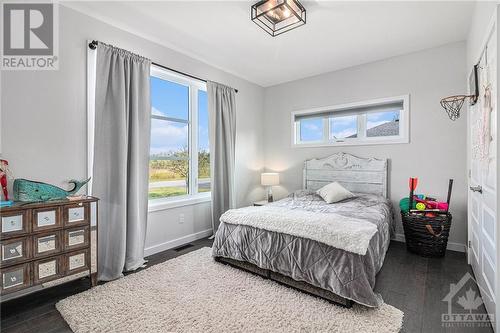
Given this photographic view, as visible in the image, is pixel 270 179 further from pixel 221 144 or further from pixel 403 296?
pixel 403 296

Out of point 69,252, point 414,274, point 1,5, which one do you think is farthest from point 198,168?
point 414,274

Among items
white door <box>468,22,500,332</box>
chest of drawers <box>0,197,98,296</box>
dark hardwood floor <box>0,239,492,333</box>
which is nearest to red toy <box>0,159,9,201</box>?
chest of drawers <box>0,197,98,296</box>

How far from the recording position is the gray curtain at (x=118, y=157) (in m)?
2.58

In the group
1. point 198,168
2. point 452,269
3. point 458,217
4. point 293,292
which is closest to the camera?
point 293,292

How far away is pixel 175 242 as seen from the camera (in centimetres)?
347

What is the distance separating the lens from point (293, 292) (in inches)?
87.4

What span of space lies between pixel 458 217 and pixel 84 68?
4.81 metres

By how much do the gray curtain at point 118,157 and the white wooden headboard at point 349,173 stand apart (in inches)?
111

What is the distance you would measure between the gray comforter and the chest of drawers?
1342 mm

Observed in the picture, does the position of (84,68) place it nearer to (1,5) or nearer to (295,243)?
(1,5)

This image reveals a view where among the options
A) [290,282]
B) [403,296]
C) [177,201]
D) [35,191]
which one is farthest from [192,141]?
[403,296]

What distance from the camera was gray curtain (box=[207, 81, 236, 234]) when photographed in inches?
152

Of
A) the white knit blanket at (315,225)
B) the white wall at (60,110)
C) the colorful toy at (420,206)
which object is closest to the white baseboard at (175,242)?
the white wall at (60,110)

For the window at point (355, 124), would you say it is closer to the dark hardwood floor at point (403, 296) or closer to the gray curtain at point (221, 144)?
the gray curtain at point (221, 144)
